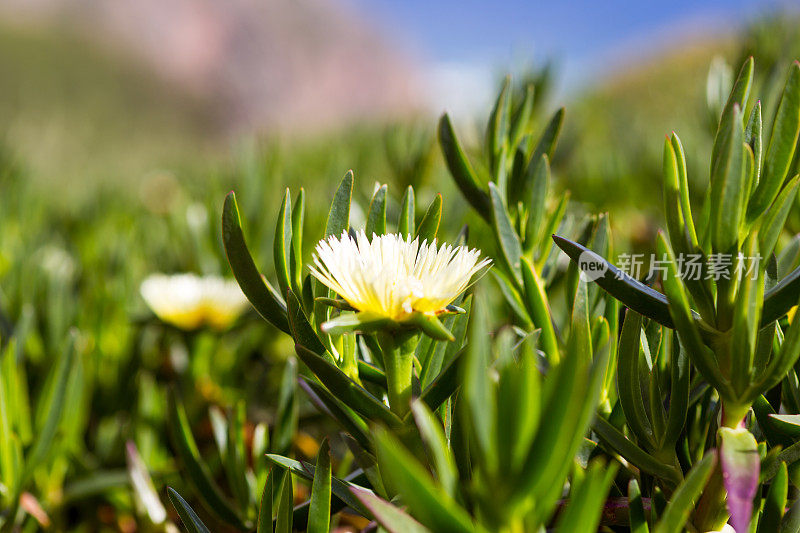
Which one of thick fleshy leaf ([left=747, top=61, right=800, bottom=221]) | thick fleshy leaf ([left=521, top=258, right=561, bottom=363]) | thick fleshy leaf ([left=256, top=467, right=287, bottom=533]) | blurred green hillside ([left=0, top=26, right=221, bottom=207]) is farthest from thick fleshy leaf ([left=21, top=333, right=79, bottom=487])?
blurred green hillside ([left=0, top=26, right=221, bottom=207])

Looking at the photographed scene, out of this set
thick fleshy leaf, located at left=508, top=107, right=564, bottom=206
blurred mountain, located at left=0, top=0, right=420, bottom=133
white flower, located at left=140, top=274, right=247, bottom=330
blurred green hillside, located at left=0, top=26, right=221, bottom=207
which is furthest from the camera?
blurred mountain, located at left=0, top=0, right=420, bottom=133

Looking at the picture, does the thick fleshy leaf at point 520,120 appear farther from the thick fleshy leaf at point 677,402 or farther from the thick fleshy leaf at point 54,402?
the thick fleshy leaf at point 54,402

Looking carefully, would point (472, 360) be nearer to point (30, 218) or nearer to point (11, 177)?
point (30, 218)

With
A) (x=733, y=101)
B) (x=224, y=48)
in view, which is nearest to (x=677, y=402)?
(x=733, y=101)

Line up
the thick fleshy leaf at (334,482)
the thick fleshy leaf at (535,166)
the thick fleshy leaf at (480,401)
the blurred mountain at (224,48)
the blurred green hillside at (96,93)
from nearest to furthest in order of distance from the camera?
the thick fleshy leaf at (480,401)
the thick fleshy leaf at (334,482)
the thick fleshy leaf at (535,166)
the blurred green hillside at (96,93)
the blurred mountain at (224,48)

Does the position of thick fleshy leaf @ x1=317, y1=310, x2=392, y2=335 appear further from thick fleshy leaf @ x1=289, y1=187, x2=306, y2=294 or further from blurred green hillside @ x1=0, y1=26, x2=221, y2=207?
blurred green hillside @ x1=0, y1=26, x2=221, y2=207

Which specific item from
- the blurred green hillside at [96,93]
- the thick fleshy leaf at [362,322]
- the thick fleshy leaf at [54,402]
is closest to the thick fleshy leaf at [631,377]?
the thick fleshy leaf at [362,322]
